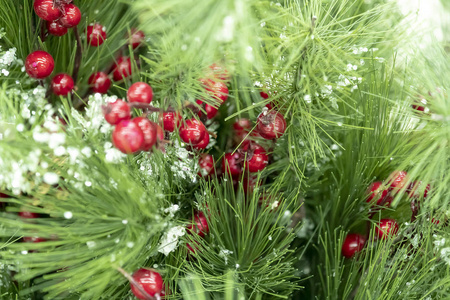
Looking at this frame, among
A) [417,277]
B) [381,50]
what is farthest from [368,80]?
[417,277]

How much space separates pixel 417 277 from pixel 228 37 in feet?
0.78

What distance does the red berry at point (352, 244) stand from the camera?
389mm

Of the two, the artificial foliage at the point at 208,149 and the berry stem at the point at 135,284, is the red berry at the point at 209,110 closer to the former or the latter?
the artificial foliage at the point at 208,149

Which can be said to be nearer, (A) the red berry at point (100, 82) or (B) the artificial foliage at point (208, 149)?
(B) the artificial foliage at point (208, 149)

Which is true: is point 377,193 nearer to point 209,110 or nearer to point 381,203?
point 381,203

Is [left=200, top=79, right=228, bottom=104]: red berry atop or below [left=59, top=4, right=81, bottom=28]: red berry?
below

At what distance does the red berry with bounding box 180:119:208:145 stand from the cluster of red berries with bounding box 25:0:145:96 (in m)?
0.06

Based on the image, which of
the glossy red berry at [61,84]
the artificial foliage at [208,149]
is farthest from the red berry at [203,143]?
the glossy red berry at [61,84]

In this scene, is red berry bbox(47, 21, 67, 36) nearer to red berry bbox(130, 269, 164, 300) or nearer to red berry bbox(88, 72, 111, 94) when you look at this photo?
red berry bbox(88, 72, 111, 94)

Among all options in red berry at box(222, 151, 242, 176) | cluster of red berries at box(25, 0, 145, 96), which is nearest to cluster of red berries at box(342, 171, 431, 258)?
red berry at box(222, 151, 242, 176)

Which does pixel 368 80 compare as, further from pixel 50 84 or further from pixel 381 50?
pixel 50 84

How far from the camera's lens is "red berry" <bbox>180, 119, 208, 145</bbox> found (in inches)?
12.9

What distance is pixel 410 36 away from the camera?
0.33m

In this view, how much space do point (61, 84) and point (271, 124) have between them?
16cm
